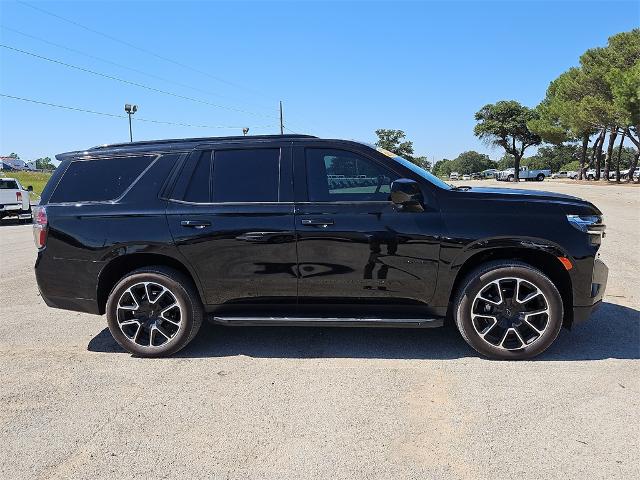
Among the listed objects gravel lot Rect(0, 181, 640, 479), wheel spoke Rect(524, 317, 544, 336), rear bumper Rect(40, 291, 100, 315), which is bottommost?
gravel lot Rect(0, 181, 640, 479)

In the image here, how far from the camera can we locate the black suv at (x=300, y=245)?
12.6 feet

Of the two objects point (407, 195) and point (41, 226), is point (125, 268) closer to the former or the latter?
point (41, 226)

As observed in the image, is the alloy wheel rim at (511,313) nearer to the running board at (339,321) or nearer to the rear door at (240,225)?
the running board at (339,321)

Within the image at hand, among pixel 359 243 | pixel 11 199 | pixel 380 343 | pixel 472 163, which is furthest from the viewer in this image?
pixel 472 163

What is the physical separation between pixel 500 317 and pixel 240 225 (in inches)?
91.1

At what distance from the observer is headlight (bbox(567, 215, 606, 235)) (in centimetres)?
383

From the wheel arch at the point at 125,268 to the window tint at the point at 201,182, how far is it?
58 centimetres

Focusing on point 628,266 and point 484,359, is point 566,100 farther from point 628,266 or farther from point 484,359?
point 484,359

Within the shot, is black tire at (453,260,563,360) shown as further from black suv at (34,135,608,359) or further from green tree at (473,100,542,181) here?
green tree at (473,100,542,181)

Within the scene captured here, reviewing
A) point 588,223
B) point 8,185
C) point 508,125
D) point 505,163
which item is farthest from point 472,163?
point 588,223

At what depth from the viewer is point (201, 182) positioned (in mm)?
4168

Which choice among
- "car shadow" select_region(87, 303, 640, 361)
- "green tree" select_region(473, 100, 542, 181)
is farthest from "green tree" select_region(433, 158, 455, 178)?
→ "car shadow" select_region(87, 303, 640, 361)

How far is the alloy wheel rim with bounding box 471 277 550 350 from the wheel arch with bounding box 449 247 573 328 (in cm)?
22

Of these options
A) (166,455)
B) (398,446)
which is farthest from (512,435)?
(166,455)
